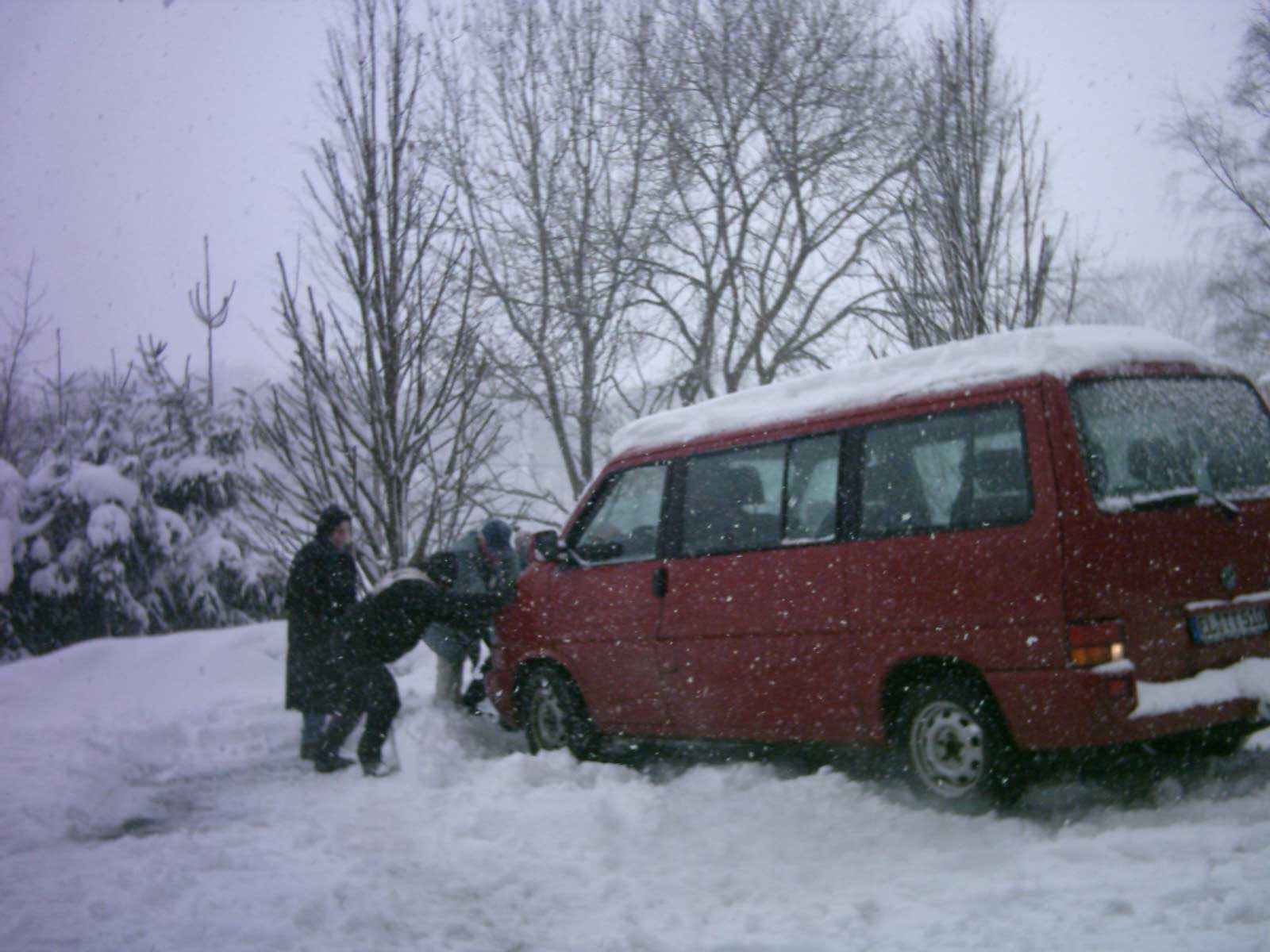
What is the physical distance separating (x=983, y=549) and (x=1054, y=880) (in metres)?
1.42

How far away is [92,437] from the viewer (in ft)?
59.2

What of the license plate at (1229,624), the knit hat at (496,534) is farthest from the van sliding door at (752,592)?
the knit hat at (496,534)

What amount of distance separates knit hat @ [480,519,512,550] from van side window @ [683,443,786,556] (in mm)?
2540

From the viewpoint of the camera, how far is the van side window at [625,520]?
6684mm

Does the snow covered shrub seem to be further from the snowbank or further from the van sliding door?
the snowbank

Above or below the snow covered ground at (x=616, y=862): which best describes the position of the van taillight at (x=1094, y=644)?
above

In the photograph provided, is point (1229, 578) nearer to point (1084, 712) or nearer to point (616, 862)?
point (1084, 712)

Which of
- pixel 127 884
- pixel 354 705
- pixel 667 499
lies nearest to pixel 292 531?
pixel 354 705

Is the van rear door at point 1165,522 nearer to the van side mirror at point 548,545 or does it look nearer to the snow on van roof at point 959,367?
the snow on van roof at point 959,367

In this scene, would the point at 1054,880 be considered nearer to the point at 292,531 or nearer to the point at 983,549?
the point at 983,549

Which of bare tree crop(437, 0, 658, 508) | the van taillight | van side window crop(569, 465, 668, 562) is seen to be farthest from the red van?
bare tree crop(437, 0, 658, 508)

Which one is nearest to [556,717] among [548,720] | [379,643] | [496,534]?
[548,720]

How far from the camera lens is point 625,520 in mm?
6930

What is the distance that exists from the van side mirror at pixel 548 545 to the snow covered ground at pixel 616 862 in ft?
4.24
